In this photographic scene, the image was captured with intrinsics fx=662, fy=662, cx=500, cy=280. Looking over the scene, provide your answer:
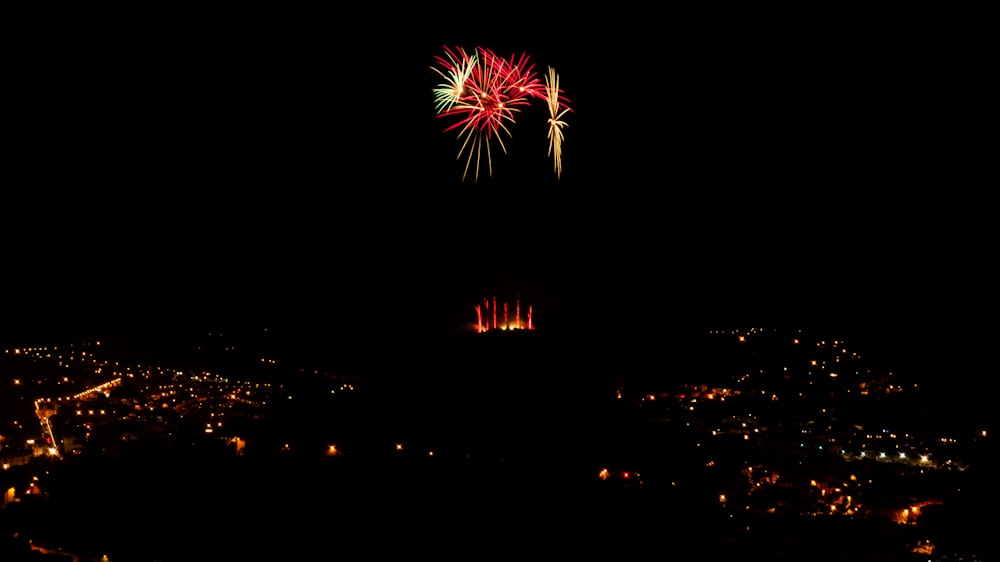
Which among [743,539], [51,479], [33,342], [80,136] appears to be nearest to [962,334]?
[743,539]

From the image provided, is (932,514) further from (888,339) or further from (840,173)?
(840,173)

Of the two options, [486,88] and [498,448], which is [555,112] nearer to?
[486,88]

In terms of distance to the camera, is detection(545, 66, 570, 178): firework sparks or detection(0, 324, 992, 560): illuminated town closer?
detection(0, 324, 992, 560): illuminated town

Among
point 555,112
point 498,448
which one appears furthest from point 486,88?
point 498,448

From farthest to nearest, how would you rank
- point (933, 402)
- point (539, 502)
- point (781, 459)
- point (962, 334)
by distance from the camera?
point (962, 334), point (933, 402), point (781, 459), point (539, 502)

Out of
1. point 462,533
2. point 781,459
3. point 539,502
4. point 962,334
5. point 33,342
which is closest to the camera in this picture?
point 462,533

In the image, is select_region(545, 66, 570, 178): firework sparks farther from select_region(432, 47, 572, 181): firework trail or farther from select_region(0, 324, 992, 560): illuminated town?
select_region(0, 324, 992, 560): illuminated town

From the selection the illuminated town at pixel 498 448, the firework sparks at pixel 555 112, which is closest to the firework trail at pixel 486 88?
the firework sparks at pixel 555 112

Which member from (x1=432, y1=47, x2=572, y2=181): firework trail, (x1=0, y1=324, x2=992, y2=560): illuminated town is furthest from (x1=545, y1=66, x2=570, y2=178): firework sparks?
(x1=0, y1=324, x2=992, y2=560): illuminated town
